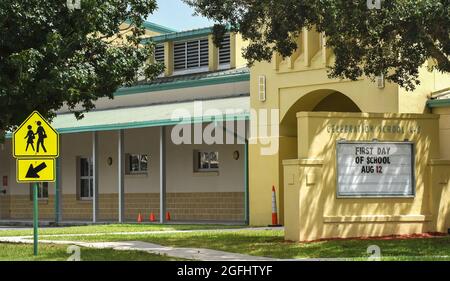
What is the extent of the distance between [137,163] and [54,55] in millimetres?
17403

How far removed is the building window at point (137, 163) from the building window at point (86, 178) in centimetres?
207

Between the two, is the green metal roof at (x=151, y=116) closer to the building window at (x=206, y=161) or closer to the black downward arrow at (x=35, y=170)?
the building window at (x=206, y=161)

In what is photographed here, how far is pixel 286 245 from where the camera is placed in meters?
21.0

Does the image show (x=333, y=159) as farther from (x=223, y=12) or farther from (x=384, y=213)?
(x=223, y=12)

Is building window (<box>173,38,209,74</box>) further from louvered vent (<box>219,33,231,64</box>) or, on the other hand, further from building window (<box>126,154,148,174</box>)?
building window (<box>126,154,148,174</box>)

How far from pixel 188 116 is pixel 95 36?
9895 millimetres

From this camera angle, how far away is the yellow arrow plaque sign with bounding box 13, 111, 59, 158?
18.2m

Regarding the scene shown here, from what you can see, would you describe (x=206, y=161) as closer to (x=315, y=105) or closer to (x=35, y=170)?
(x=315, y=105)

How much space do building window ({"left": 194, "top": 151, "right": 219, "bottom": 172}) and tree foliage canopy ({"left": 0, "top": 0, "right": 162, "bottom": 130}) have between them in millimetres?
12723

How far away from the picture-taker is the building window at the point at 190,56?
120ft

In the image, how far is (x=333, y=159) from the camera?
22.2m

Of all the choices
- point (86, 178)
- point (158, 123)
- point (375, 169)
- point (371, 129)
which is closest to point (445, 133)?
point (371, 129)

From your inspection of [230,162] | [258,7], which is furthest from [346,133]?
[230,162]

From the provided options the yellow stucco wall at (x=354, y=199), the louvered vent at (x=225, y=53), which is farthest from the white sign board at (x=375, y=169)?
the louvered vent at (x=225, y=53)
